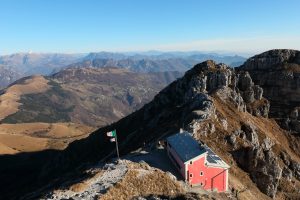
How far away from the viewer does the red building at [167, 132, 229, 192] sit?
7288cm

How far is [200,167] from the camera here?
242 feet

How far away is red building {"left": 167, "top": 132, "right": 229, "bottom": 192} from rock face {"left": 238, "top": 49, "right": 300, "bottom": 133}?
261 feet

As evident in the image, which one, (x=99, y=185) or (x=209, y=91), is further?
(x=209, y=91)

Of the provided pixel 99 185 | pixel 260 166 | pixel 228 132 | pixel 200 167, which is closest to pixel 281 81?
pixel 228 132

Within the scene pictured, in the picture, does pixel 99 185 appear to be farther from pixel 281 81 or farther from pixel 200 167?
pixel 281 81

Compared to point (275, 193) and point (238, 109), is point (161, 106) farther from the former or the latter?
point (275, 193)

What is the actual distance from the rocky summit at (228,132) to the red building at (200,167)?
13.3ft

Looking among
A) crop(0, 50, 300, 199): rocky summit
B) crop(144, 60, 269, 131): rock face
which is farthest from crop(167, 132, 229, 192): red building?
crop(144, 60, 269, 131): rock face

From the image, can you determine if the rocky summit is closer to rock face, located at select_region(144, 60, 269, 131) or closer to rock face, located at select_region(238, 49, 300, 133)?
rock face, located at select_region(144, 60, 269, 131)

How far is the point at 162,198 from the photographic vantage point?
189ft

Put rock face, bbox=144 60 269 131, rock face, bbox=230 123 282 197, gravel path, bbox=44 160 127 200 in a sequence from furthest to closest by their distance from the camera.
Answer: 1. rock face, bbox=144 60 269 131
2. rock face, bbox=230 123 282 197
3. gravel path, bbox=44 160 127 200

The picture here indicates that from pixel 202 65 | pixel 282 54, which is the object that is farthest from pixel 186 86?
pixel 282 54

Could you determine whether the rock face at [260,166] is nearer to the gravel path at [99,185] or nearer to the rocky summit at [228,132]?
the rocky summit at [228,132]

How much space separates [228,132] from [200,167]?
1276 inches
